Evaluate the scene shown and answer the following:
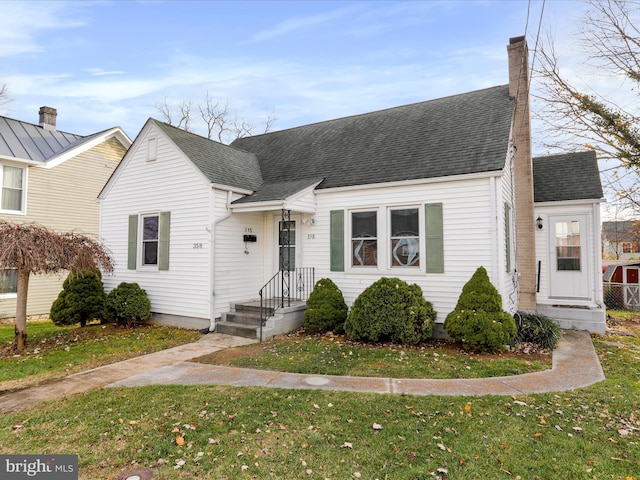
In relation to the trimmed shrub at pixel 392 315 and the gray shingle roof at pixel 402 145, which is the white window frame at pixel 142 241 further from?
the trimmed shrub at pixel 392 315

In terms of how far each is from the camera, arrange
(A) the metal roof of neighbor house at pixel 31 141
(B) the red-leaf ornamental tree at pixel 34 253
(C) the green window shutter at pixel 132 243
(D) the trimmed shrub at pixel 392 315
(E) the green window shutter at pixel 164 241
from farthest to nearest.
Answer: (A) the metal roof of neighbor house at pixel 31 141 < (C) the green window shutter at pixel 132 243 < (E) the green window shutter at pixel 164 241 < (D) the trimmed shrub at pixel 392 315 < (B) the red-leaf ornamental tree at pixel 34 253

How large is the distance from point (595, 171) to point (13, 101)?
25.9 meters

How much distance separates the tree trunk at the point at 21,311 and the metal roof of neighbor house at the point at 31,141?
705cm

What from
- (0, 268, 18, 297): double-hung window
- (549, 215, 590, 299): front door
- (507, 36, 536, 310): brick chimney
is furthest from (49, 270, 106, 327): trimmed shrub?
(549, 215, 590, 299): front door

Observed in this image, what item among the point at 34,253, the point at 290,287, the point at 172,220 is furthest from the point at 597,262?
the point at 34,253

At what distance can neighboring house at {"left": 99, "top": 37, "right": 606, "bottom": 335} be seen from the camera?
8109 millimetres

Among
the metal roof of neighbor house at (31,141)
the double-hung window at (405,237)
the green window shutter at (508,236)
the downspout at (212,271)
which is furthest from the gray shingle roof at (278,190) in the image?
the metal roof of neighbor house at (31,141)

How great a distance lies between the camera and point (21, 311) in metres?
7.81

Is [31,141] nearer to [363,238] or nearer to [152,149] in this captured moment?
[152,149]

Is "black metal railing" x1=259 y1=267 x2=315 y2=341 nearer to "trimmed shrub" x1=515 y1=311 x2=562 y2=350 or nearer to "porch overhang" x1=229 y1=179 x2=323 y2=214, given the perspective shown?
"porch overhang" x1=229 y1=179 x2=323 y2=214

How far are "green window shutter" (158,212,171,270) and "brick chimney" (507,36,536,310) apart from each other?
9.70 metres

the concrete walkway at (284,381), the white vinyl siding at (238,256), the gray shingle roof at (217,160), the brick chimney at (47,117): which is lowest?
the concrete walkway at (284,381)

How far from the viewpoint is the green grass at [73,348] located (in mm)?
6225

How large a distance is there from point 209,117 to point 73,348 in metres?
21.9
